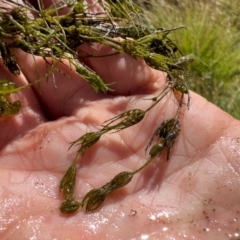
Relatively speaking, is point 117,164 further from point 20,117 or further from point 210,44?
point 210,44

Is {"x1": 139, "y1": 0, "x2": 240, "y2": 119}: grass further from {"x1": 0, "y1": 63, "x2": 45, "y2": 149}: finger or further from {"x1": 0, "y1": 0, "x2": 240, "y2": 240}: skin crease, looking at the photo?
{"x1": 0, "y1": 63, "x2": 45, "y2": 149}: finger

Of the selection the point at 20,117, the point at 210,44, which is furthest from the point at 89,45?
the point at 210,44

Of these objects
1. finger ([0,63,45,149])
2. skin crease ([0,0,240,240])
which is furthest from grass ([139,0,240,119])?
finger ([0,63,45,149])

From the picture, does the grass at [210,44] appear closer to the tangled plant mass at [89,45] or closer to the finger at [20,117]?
the tangled plant mass at [89,45]

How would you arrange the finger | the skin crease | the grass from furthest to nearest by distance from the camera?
1. the grass
2. the finger
3. the skin crease

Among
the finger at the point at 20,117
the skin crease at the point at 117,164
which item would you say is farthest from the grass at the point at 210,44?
the finger at the point at 20,117

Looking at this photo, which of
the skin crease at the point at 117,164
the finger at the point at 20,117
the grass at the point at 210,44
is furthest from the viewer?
the grass at the point at 210,44
